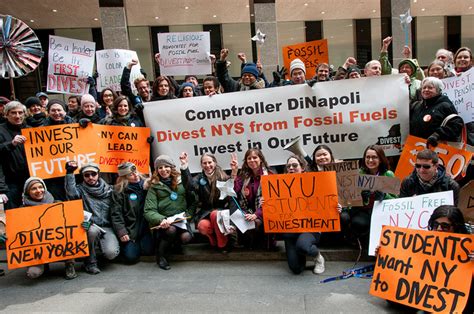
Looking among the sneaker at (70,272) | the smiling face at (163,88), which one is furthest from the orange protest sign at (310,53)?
the sneaker at (70,272)

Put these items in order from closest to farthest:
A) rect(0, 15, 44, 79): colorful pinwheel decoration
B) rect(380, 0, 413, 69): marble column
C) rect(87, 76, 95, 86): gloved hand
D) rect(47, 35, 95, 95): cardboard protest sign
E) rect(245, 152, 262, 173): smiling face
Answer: rect(245, 152, 262, 173): smiling face → rect(0, 15, 44, 79): colorful pinwheel decoration → rect(47, 35, 95, 95): cardboard protest sign → rect(87, 76, 95, 86): gloved hand → rect(380, 0, 413, 69): marble column

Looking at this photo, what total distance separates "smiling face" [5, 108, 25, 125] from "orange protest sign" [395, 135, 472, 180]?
4521 millimetres

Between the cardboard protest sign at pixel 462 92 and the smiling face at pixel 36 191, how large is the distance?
491 cm

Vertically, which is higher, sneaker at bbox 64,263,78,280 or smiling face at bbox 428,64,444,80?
smiling face at bbox 428,64,444,80

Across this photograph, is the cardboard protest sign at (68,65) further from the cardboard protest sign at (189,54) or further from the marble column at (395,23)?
the marble column at (395,23)

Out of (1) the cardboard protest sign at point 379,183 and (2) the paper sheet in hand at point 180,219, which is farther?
(2) the paper sheet in hand at point 180,219

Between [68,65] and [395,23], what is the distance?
919 cm

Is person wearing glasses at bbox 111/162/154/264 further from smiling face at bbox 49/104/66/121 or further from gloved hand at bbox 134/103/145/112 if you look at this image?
smiling face at bbox 49/104/66/121

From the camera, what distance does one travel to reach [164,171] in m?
4.35

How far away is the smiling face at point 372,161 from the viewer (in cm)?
401

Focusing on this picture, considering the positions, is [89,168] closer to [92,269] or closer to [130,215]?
[130,215]

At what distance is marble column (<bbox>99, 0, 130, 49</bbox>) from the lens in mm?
10414

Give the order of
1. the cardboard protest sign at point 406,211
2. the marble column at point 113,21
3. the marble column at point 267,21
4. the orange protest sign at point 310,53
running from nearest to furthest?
the cardboard protest sign at point 406,211 < the orange protest sign at point 310,53 < the marble column at point 113,21 < the marble column at point 267,21

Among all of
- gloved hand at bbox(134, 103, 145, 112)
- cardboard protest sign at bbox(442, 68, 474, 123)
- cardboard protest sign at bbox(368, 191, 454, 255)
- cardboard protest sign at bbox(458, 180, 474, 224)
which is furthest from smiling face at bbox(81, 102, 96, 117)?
cardboard protest sign at bbox(442, 68, 474, 123)
